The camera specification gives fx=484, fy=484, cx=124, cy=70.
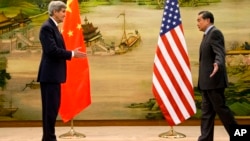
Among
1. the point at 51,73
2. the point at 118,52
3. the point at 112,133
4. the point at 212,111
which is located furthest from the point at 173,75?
the point at 51,73

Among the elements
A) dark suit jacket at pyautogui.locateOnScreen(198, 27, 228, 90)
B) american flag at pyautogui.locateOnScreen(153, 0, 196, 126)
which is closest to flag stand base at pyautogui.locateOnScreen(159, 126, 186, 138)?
american flag at pyautogui.locateOnScreen(153, 0, 196, 126)

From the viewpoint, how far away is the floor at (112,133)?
6109 millimetres

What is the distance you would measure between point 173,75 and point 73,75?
1274 millimetres

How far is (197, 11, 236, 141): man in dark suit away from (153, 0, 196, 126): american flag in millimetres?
863

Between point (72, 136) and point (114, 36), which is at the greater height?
point (114, 36)

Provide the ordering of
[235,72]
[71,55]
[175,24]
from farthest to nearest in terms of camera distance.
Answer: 1. [235,72]
2. [175,24]
3. [71,55]

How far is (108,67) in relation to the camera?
7391mm

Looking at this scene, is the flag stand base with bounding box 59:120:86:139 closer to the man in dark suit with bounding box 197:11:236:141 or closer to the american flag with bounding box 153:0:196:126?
the american flag with bounding box 153:0:196:126

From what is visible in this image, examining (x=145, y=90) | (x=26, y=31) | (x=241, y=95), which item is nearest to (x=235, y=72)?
(x=241, y=95)

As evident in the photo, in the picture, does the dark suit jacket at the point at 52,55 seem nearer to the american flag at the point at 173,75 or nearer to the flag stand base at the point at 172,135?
the american flag at the point at 173,75

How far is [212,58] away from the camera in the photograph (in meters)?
5.10

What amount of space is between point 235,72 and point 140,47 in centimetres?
149

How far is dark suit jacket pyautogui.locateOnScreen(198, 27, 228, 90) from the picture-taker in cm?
503

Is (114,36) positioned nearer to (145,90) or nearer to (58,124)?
(145,90)
